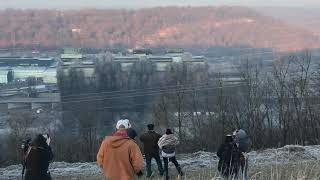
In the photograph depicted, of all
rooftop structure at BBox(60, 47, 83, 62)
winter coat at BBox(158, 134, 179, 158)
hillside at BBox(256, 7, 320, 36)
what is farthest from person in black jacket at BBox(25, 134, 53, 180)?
hillside at BBox(256, 7, 320, 36)

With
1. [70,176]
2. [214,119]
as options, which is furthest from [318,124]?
[70,176]

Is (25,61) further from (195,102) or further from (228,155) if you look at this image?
(228,155)

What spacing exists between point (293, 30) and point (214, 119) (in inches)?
1388

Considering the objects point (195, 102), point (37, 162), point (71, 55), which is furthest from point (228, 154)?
point (71, 55)

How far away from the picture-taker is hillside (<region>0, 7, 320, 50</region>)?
64.4m

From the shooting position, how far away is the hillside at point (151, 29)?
64438 millimetres

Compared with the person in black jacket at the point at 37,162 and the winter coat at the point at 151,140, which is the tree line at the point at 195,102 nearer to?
the winter coat at the point at 151,140

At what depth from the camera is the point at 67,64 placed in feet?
164

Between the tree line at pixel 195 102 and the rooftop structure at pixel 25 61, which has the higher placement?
the rooftop structure at pixel 25 61

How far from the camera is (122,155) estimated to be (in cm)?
890

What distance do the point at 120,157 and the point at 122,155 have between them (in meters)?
0.05

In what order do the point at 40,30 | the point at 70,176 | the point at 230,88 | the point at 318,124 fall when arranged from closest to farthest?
the point at 70,176
the point at 318,124
the point at 230,88
the point at 40,30

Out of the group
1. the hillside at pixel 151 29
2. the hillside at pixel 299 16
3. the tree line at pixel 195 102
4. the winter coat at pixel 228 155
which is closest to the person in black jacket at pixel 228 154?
the winter coat at pixel 228 155

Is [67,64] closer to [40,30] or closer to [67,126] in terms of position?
[67,126]
